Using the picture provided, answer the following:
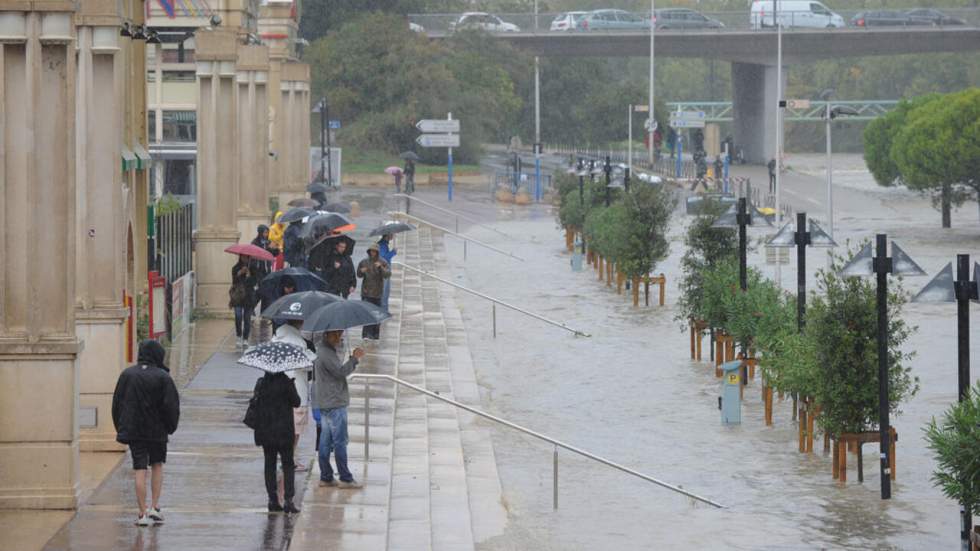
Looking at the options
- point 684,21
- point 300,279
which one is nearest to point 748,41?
point 684,21

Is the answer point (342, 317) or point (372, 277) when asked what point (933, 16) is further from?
point (342, 317)

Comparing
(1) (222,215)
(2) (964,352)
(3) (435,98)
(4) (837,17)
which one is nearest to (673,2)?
(4) (837,17)

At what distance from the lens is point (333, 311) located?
16766mm

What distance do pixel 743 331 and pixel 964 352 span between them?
8321mm

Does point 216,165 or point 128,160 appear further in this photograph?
point 216,165

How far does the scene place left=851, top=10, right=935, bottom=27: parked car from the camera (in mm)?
94500

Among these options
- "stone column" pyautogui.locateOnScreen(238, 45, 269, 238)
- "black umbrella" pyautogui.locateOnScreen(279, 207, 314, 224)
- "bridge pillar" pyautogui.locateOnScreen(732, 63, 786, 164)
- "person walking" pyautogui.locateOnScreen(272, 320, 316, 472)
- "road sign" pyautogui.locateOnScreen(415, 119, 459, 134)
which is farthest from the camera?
"bridge pillar" pyautogui.locateOnScreen(732, 63, 786, 164)

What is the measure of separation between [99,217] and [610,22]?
7916cm

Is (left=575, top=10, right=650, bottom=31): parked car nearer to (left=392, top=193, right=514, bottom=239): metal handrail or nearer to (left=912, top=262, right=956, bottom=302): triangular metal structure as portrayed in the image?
(left=392, top=193, right=514, bottom=239): metal handrail

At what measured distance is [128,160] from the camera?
20891 mm

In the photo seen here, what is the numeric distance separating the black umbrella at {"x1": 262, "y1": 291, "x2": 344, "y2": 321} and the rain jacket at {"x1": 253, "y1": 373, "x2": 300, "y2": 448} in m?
2.27

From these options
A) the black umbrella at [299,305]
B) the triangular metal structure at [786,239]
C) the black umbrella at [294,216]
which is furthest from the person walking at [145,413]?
the black umbrella at [294,216]

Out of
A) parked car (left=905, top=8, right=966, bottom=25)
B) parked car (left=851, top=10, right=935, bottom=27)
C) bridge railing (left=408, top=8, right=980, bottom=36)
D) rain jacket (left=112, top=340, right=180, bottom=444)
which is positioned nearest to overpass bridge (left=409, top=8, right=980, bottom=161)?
bridge railing (left=408, top=8, right=980, bottom=36)

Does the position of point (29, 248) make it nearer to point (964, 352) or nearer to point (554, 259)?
point (964, 352)
